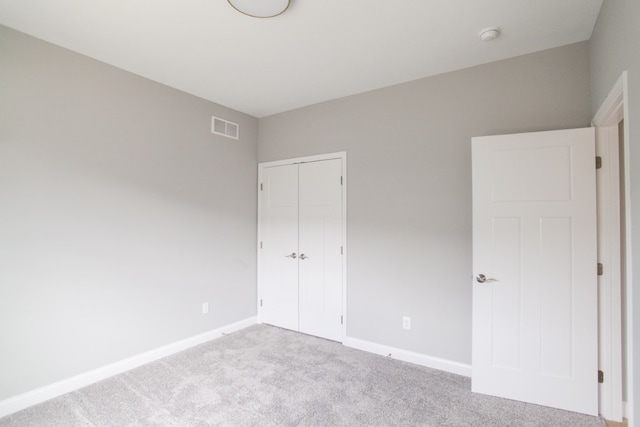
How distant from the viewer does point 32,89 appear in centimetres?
224

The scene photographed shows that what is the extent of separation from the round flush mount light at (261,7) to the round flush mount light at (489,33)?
1.40 m

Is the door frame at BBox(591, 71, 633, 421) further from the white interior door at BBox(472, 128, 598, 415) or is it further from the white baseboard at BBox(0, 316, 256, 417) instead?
the white baseboard at BBox(0, 316, 256, 417)

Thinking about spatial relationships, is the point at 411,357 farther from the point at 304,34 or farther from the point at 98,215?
the point at 98,215

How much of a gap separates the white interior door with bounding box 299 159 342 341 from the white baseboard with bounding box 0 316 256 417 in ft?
3.61

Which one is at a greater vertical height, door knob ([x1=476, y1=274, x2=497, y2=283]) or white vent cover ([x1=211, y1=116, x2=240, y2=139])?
white vent cover ([x1=211, y1=116, x2=240, y2=139])

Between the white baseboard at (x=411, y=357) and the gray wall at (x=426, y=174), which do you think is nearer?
the gray wall at (x=426, y=174)

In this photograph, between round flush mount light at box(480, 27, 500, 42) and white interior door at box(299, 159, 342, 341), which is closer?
round flush mount light at box(480, 27, 500, 42)

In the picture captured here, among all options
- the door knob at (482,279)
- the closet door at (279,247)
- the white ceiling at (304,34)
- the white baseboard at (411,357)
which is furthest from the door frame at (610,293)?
the closet door at (279,247)

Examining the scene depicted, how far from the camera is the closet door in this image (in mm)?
3760

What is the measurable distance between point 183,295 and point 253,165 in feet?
5.92

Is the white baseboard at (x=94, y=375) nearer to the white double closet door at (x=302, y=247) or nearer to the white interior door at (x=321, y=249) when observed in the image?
the white double closet door at (x=302, y=247)

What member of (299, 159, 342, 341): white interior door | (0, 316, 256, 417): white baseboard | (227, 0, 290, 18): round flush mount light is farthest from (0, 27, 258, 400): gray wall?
(227, 0, 290, 18): round flush mount light

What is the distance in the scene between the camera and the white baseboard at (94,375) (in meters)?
2.14

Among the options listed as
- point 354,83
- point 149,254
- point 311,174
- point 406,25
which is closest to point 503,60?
point 406,25
